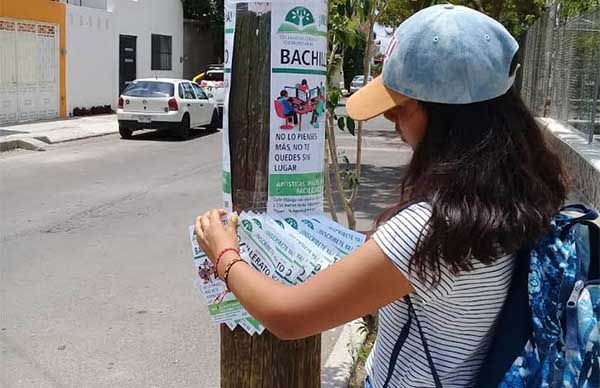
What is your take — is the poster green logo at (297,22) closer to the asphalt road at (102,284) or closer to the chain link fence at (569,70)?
the chain link fence at (569,70)

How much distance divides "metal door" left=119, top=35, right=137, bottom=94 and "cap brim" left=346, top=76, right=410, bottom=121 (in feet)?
79.5

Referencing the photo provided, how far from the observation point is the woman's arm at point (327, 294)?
57.0 inches

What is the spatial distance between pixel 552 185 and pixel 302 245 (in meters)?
0.78

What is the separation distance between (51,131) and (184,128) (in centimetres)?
322

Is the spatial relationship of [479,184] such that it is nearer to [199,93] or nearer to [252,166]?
[252,166]

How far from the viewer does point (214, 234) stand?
1821mm

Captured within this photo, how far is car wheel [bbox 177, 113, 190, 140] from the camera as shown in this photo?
1789 centimetres

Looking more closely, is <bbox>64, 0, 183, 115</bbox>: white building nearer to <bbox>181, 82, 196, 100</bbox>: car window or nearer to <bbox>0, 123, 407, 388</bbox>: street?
<bbox>181, 82, 196, 100</bbox>: car window

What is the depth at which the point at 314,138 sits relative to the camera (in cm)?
237

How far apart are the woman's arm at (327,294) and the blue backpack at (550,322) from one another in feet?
0.79

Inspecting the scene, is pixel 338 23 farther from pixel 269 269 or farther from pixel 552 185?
pixel 552 185

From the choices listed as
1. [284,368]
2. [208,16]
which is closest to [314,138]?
[284,368]

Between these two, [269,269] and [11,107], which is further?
[11,107]

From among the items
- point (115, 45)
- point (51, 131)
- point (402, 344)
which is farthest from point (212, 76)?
point (402, 344)
